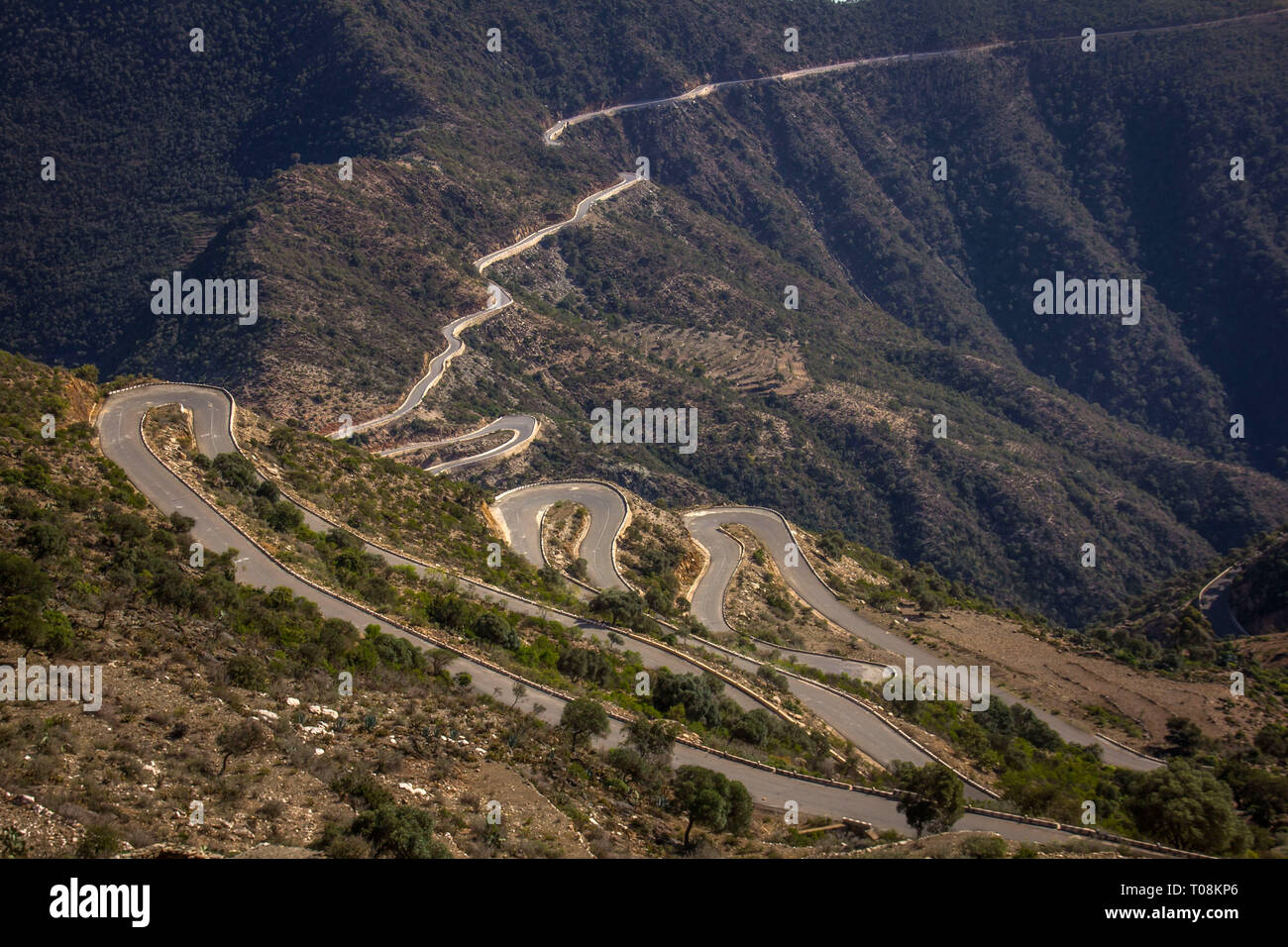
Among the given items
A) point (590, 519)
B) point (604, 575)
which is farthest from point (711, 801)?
point (590, 519)

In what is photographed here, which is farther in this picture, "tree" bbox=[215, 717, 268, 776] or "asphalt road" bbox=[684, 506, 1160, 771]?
"asphalt road" bbox=[684, 506, 1160, 771]

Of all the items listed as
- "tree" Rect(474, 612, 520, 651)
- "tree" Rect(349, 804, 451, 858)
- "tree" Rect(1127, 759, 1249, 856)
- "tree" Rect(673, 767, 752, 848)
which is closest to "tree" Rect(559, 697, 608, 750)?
"tree" Rect(673, 767, 752, 848)

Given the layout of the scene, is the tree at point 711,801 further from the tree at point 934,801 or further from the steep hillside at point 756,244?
the steep hillside at point 756,244

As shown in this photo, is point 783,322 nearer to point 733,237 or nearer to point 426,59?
point 733,237

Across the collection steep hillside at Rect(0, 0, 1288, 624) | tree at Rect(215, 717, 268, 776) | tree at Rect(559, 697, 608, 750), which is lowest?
tree at Rect(559, 697, 608, 750)

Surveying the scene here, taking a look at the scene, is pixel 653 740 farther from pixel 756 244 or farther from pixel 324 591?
pixel 756 244

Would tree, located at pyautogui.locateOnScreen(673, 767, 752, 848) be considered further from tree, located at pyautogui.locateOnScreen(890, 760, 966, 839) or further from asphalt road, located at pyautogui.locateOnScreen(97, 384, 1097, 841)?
tree, located at pyautogui.locateOnScreen(890, 760, 966, 839)

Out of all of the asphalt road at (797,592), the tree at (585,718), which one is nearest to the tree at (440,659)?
the tree at (585,718)
